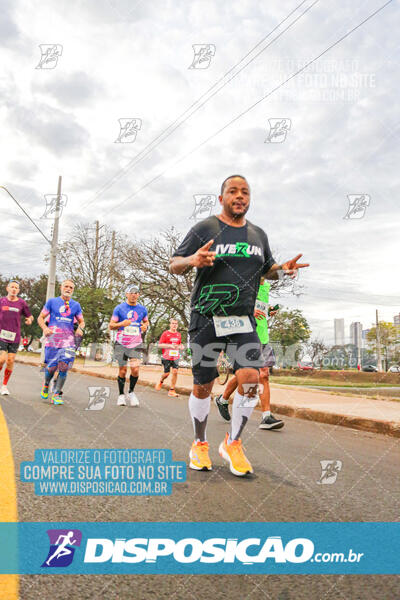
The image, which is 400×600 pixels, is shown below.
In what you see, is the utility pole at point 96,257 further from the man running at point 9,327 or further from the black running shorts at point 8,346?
the black running shorts at point 8,346

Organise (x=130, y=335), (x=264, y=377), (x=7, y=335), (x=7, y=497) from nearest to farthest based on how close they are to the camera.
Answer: (x=7, y=497), (x=264, y=377), (x=130, y=335), (x=7, y=335)

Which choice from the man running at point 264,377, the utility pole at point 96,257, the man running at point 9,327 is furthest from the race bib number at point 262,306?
the utility pole at point 96,257

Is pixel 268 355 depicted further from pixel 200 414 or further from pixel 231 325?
pixel 231 325

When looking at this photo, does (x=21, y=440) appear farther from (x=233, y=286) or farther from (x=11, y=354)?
(x=11, y=354)

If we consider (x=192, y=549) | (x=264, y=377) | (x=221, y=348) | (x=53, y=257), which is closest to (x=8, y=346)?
(x=264, y=377)

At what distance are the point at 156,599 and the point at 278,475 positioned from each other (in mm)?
1908

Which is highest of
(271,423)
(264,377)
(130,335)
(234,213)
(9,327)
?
(234,213)

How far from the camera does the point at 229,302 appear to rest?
3398 mm

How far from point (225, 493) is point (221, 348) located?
3.29ft

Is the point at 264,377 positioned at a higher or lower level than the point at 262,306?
lower

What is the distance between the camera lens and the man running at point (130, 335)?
7.84m

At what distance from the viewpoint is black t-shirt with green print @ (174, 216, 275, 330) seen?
3.41 metres

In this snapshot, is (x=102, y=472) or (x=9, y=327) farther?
(x=9, y=327)

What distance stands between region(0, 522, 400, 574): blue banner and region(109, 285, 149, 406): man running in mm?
5657
